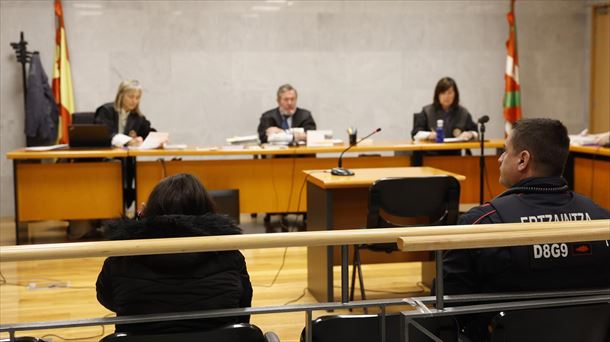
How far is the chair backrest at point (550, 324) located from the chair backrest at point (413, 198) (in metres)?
2.19

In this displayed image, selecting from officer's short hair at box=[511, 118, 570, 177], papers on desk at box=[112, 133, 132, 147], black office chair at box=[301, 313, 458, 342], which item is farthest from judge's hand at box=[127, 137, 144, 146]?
black office chair at box=[301, 313, 458, 342]

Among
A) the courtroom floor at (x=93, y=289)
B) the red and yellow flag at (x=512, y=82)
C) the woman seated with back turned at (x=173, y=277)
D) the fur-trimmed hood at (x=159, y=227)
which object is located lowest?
the courtroom floor at (x=93, y=289)

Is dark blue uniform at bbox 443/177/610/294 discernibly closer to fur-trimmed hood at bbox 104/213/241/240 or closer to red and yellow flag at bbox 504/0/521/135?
fur-trimmed hood at bbox 104/213/241/240

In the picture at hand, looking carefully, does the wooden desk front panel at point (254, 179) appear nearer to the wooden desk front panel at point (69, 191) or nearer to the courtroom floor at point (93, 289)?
the wooden desk front panel at point (69, 191)

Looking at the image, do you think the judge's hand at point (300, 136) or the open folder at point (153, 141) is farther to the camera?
the judge's hand at point (300, 136)

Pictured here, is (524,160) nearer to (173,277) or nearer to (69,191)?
(173,277)

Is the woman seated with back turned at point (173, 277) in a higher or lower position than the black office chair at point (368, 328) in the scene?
higher

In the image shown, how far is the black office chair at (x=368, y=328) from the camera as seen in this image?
2.13 m

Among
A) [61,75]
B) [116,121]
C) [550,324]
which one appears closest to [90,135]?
[116,121]

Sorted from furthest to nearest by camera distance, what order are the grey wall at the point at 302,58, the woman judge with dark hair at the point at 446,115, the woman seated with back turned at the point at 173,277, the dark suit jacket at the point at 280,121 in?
the grey wall at the point at 302,58
the dark suit jacket at the point at 280,121
the woman judge with dark hair at the point at 446,115
the woman seated with back turned at the point at 173,277

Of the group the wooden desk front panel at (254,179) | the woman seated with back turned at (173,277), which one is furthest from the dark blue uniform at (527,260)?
the wooden desk front panel at (254,179)

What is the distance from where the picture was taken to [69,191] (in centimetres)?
662

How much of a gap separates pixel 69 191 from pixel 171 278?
184 inches

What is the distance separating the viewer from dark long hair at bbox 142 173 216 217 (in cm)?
261
